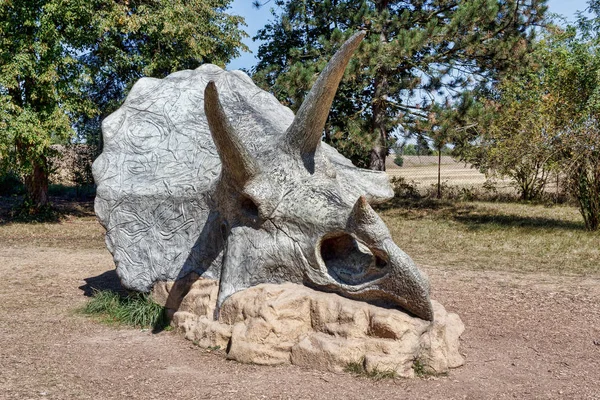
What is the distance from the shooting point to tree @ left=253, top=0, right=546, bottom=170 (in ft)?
52.1

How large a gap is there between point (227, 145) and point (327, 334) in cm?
185

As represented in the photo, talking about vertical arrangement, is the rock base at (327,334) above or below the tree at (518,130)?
below

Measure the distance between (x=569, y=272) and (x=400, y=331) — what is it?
19.5ft

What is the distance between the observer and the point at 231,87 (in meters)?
7.70

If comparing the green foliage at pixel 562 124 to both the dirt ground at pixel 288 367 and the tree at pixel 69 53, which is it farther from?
the tree at pixel 69 53

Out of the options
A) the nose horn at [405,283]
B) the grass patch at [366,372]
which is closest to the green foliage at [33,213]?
the grass patch at [366,372]

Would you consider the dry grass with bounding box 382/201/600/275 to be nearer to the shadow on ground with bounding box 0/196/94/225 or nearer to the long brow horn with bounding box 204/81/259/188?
the long brow horn with bounding box 204/81/259/188

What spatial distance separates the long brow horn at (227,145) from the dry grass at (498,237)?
19.5 feet

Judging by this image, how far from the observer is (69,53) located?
48.7 feet

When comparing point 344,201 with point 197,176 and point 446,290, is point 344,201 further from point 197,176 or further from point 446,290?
point 446,290

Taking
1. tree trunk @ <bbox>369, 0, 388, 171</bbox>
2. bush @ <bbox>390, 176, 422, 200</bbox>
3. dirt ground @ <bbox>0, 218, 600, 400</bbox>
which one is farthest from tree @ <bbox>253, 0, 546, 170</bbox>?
dirt ground @ <bbox>0, 218, 600, 400</bbox>

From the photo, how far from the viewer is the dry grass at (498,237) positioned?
10734 millimetres

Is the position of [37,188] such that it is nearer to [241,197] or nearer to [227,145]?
[241,197]

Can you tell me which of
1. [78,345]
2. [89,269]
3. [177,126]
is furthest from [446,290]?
[89,269]
